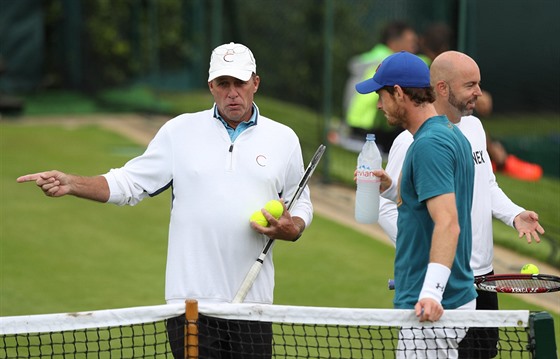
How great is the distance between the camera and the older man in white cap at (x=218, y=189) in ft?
18.0

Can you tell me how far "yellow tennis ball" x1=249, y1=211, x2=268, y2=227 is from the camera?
5415 millimetres

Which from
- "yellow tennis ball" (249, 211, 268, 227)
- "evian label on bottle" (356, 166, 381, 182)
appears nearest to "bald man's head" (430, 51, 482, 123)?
"evian label on bottle" (356, 166, 381, 182)

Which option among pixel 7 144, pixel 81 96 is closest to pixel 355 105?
pixel 7 144

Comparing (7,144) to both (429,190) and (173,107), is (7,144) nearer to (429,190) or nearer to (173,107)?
(173,107)

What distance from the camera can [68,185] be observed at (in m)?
5.42

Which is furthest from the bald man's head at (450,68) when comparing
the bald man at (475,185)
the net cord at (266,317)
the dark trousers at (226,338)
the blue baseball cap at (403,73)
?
the dark trousers at (226,338)

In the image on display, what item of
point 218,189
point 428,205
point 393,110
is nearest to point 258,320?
point 218,189

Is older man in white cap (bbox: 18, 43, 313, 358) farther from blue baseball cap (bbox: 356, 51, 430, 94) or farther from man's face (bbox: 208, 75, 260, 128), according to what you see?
blue baseball cap (bbox: 356, 51, 430, 94)

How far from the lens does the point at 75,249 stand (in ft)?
35.7

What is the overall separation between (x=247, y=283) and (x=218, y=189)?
1.64ft

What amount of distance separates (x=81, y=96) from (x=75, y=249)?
10779 millimetres

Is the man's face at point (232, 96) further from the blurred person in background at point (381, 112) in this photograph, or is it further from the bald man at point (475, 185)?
the blurred person in background at point (381, 112)

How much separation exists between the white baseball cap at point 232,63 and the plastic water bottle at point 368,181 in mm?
745

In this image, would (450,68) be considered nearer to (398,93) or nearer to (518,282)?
(398,93)
